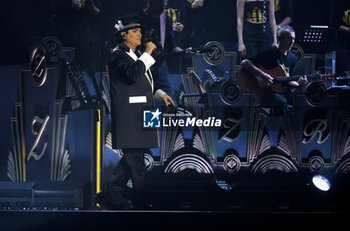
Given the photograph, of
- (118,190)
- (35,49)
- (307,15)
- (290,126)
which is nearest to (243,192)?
(290,126)

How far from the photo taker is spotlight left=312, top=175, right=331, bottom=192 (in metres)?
3.67

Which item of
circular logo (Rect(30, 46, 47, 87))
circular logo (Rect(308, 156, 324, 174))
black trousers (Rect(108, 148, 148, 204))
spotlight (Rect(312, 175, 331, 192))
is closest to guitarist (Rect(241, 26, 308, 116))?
circular logo (Rect(308, 156, 324, 174))

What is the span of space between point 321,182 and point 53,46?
245 cm

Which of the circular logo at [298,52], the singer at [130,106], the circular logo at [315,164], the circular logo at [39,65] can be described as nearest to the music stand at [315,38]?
the circular logo at [298,52]

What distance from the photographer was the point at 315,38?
3740 millimetres

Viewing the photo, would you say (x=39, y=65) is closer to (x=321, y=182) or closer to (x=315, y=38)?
(x=315, y=38)

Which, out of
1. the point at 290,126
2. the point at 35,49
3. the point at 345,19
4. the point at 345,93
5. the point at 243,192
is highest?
the point at 345,19

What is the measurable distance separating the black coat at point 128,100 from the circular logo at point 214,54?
527mm

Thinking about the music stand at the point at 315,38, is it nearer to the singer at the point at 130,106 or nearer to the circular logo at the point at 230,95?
the circular logo at the point at 230,95

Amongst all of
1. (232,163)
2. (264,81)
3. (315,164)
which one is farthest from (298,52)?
(232,163)

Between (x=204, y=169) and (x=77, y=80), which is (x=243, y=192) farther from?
(x=77, y=80)

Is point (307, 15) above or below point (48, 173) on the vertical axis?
above

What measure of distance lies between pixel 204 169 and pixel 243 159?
1.08ft

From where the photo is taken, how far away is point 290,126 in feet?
12.3
